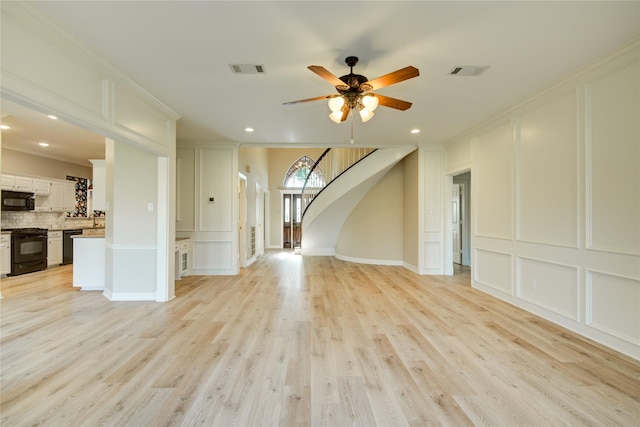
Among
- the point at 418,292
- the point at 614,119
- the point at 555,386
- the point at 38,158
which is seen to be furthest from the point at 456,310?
the point at 38,158

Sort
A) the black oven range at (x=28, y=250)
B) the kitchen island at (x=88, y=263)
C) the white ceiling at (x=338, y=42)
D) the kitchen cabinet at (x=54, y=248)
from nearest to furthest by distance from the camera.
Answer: the white ceiling at (x=338, y=42), the kitchen island at (x=88, y=263), the black oven range at (x=28, y=250), the kitchen cabinet at (x=54, y=248)

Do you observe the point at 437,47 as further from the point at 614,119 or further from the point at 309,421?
the point at 309,421

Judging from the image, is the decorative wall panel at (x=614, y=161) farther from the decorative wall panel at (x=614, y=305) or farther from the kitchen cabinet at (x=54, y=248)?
the kitchen cabinet at (x=54, y=248)

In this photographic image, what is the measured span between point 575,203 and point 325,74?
2.94 m

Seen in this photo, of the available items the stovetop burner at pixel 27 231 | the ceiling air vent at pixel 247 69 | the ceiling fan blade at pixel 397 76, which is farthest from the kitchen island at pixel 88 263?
the ceiling fan blade at pixel 397 76

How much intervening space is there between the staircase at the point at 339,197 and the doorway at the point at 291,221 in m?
1.90

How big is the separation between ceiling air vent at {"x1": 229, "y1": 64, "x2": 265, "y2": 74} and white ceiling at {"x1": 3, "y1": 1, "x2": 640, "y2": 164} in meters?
0.07

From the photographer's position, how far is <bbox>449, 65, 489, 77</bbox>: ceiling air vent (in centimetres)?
288

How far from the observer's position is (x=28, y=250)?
582 cm

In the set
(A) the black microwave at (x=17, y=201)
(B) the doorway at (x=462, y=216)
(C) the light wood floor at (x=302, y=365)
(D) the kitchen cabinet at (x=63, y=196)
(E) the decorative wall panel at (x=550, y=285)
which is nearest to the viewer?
(C) the light wood floor at (x=302, y=365)

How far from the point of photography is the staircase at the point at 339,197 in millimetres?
6184

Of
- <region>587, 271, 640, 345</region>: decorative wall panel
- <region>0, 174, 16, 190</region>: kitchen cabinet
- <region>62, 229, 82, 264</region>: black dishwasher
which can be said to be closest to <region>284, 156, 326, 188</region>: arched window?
<region>62, 229, 82, 264</region>: black dishwasher

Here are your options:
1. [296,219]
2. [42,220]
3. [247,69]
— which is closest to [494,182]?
[247,69]

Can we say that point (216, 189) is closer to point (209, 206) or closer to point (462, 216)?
point (209, 206)
